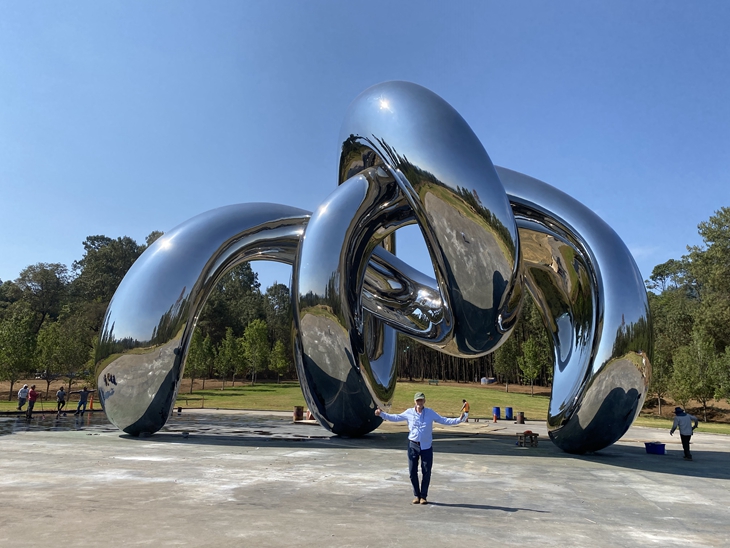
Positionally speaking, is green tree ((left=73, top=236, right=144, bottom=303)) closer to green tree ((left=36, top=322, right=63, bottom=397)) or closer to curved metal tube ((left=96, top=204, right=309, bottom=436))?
green tree ((left=36, top=322, right=63, bottom=397))

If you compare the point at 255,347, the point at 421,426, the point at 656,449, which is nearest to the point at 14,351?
the point at 255,347

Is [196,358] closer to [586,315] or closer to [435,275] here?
[435,275]

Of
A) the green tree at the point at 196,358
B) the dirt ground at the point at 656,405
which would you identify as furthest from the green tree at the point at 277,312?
the green tree at the point at 196,358

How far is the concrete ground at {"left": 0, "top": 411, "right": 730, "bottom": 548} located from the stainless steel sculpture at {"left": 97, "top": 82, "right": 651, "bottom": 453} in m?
1.23

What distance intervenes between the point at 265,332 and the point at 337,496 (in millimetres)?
53814

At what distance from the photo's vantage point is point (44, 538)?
13.9 feet

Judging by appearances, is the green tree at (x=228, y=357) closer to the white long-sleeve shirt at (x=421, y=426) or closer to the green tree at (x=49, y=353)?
the green tree at (x=49, y=353)

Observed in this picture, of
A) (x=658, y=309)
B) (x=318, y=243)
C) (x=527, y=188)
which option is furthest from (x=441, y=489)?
(x=658, y=309)

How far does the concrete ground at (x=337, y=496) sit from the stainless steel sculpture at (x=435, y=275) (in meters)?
1.23

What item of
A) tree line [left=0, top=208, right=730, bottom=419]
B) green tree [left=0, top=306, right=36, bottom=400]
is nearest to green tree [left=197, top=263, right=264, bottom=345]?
tree line [left=0, top=208, right=730, bottom=419]

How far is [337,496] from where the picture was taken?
627 cm

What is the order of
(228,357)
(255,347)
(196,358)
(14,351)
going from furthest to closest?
1. (255,347)
2. (228,357)
3. (196,358)
4. (14,351)

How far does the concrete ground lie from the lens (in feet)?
15.0

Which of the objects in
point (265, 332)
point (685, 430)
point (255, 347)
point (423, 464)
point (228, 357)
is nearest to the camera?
point (423, 464)
